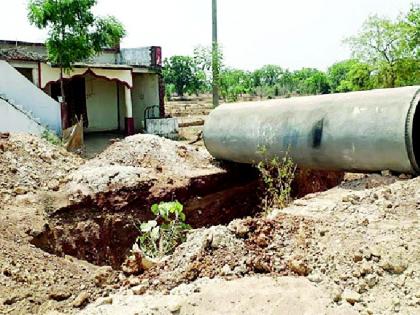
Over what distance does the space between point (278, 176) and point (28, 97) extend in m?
9.09

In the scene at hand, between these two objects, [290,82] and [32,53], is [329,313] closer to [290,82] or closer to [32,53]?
[32,53]

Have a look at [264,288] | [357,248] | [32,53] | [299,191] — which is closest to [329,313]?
[264,288]

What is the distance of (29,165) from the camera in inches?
344

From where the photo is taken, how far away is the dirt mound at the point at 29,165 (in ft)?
26.6

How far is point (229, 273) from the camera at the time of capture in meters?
4.13

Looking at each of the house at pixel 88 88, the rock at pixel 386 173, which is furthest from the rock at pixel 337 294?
the house at pixel 88 88

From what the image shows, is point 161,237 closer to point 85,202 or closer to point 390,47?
point 85,202

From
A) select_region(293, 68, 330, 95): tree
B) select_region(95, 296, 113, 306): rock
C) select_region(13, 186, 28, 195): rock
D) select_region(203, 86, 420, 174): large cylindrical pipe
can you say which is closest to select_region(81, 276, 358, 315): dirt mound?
select_region(95, 296, 113, 306): rock

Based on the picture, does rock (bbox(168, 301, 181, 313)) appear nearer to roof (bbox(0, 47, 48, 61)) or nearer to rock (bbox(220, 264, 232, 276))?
rock (bbox(220, 264, 232, 276))

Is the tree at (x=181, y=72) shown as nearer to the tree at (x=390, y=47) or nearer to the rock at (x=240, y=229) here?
the tree at (x=390, y=47)

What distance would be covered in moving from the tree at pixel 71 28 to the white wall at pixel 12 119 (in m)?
1.95

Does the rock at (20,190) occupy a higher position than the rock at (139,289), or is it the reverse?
the rock at (20,190)

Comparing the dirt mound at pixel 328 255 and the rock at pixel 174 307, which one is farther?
the dirt mound at pixel 328 255

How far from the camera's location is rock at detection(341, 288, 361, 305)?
3.68 metres
